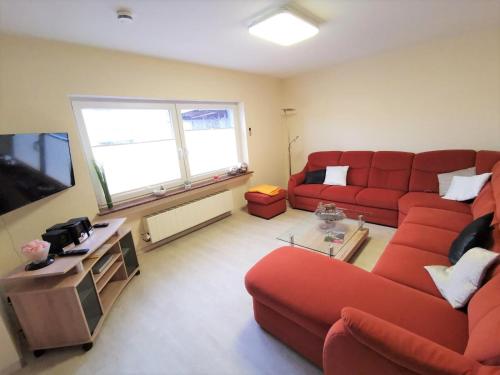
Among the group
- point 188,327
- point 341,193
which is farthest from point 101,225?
point 341,193

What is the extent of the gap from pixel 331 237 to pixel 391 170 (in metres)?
1.81

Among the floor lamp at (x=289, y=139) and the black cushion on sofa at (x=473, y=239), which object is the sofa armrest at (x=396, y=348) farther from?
the floor lamp at (x=289, y=139)

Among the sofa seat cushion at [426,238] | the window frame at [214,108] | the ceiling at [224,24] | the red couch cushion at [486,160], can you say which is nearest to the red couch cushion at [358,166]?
the red couch cushion at [486,160]

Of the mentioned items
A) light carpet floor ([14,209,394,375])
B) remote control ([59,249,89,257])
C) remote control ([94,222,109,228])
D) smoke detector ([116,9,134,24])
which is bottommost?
light carpet floor ([14,209,394,375])

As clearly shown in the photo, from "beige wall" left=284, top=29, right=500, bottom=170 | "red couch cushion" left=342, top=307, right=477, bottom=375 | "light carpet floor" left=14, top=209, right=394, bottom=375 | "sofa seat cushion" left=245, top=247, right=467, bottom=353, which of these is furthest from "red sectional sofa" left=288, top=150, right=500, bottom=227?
"red couch cushion" left=342, top=307, right=477, bottom=375

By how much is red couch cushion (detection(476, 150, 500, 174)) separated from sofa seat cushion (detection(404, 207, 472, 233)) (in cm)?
87

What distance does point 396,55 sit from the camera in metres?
3.38

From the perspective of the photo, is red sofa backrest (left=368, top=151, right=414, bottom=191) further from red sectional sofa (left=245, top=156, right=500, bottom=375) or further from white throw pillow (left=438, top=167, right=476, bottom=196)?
red sectional sofa (left=245, top=156, right=500, bottom=375)

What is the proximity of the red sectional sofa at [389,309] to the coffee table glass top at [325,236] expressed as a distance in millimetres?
485

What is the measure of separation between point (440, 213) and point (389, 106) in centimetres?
201

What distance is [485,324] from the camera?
907 mm

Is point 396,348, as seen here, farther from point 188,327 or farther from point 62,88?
point 62,88

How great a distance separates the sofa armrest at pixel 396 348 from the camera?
75 centimetres

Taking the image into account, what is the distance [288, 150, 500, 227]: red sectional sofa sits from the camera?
282 cm
